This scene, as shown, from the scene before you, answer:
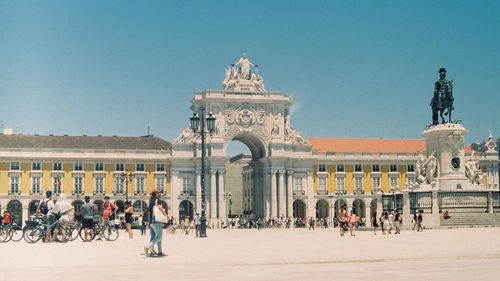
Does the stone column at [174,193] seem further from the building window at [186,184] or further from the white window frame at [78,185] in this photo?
the white window frame at [78,185]

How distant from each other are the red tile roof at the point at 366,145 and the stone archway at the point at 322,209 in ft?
24.4

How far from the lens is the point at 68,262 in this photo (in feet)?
60.4

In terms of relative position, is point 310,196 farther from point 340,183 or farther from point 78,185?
point 78,185

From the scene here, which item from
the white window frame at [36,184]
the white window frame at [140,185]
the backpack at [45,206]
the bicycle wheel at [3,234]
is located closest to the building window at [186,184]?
the white window frame at [140,185]

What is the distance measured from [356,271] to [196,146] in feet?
267

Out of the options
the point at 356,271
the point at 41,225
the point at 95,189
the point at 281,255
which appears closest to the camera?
the point at 356,271

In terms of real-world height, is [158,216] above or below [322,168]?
below

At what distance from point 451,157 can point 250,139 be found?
5812 centimetres

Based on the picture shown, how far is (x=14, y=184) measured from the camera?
304 ft

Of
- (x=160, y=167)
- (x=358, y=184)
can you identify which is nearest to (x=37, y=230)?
(x=160, y=167)

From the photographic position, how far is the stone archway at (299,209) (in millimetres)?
101688

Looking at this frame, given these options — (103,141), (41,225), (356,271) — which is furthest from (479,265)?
(103,141)

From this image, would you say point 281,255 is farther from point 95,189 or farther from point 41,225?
point 95,189

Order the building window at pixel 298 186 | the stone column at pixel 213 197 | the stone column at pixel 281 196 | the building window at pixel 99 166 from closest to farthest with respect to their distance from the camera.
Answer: the stone column at pixel 213 197 → the building window at pixel 99 166 → the stone column at pixel 281 196 → the building window at pixel 298 186
